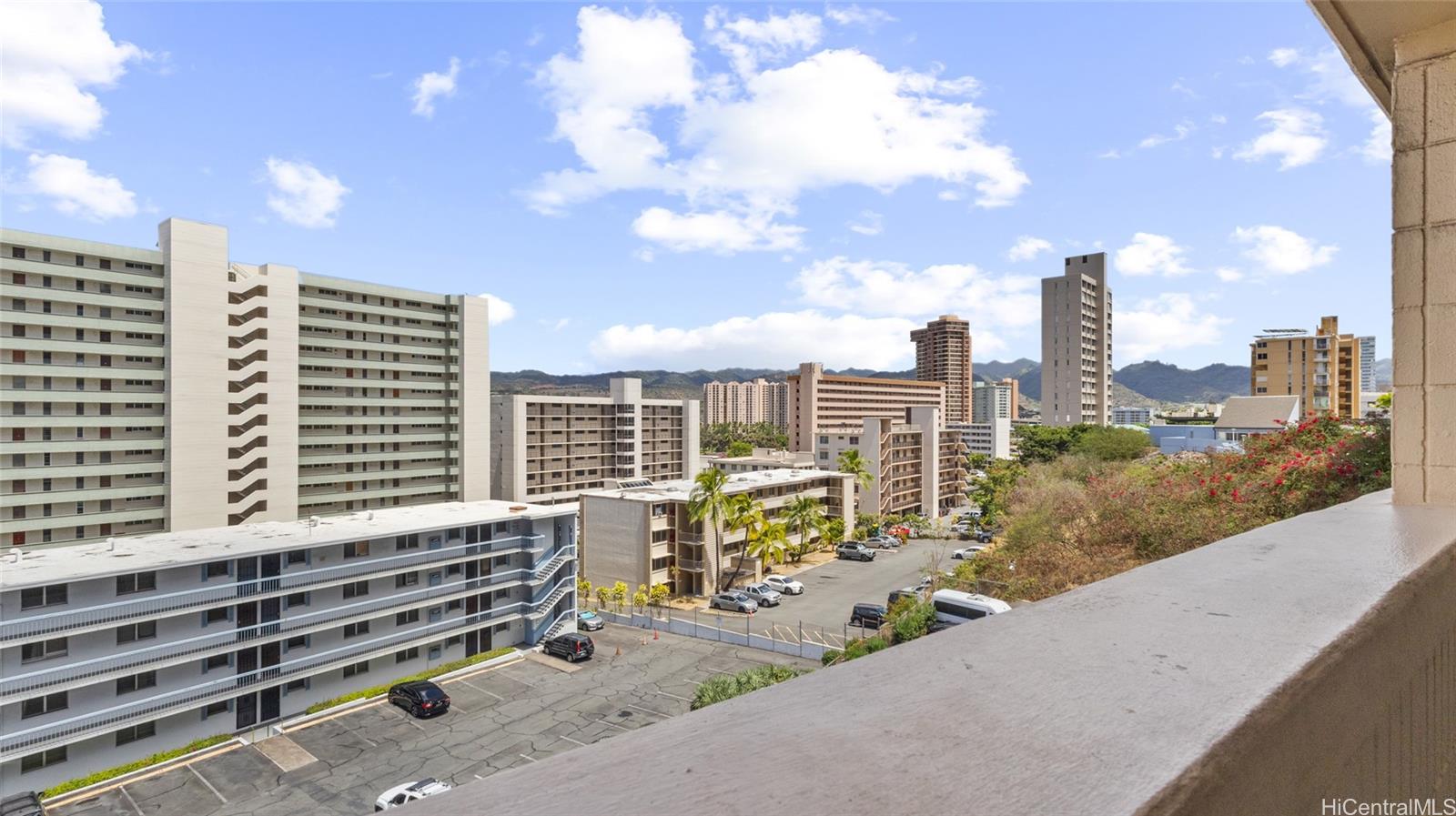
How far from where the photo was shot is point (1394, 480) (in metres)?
2.24

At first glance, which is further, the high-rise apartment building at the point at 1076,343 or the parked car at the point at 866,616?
the high-rise apartment building at the point at 1076,343

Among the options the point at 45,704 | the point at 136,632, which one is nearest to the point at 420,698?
the point at 136,632

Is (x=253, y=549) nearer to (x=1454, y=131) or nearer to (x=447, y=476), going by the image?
(x=1454, y=131)

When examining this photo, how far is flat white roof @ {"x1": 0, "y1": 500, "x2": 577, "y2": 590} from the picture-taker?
1361 centimetres

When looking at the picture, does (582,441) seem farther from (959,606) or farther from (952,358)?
(952,358)

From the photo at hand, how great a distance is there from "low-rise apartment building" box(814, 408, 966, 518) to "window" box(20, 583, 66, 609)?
96.3ft

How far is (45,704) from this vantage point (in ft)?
44.0

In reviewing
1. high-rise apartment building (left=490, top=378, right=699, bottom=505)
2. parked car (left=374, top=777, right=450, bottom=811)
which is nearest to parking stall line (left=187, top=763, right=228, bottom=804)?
parked car (left=374, top=777, right=450, bottom=811)

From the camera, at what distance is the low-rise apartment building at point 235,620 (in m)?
13.3

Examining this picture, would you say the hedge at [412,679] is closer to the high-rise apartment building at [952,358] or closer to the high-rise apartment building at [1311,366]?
the high-rise apartment building at [1311,366]

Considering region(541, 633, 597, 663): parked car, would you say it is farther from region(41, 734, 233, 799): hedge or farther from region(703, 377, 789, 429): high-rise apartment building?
region(703, 377, 789, 429): high-rise apartment building

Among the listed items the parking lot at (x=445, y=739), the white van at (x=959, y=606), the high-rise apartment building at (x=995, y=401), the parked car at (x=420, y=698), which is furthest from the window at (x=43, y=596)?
the high-rise apartment building at (x=995, y=401)

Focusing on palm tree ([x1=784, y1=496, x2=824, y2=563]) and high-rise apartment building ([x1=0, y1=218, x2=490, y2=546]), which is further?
palm tree ([x1=784, y1=496, x2=824, y2=563])

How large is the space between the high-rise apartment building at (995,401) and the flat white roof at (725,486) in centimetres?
8348
